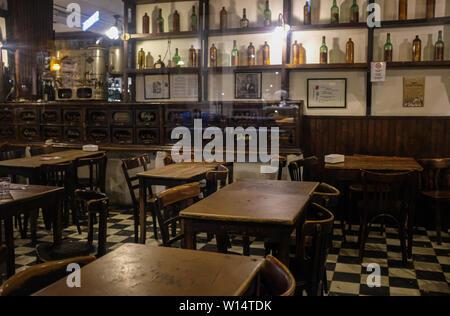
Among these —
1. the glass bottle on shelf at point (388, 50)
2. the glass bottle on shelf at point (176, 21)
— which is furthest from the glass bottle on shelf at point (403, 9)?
the glass bottle on shelf at point (176, 21)

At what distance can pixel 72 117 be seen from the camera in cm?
699

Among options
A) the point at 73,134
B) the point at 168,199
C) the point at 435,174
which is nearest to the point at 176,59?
the point at 73,134

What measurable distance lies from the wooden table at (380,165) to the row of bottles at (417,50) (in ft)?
4.55

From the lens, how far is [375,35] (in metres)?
5.92

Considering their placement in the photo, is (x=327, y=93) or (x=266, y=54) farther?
(x=266, y=54)

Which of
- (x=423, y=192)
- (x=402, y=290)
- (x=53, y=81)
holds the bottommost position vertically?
(x=402, y=290)

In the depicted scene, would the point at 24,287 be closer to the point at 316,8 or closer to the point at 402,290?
the point at 402,290

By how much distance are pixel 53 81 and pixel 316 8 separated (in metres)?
4.77

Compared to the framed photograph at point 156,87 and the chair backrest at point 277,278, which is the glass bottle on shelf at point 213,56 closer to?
the framed photograph at point 156,87

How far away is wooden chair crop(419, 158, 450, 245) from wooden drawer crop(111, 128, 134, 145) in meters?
4.29

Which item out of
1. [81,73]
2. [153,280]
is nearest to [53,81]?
[81,73]

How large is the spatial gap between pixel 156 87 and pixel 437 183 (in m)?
4.46

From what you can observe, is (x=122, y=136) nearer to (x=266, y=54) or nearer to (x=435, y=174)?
(x=266, y=54)

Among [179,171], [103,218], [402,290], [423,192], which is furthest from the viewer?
[423,192]
